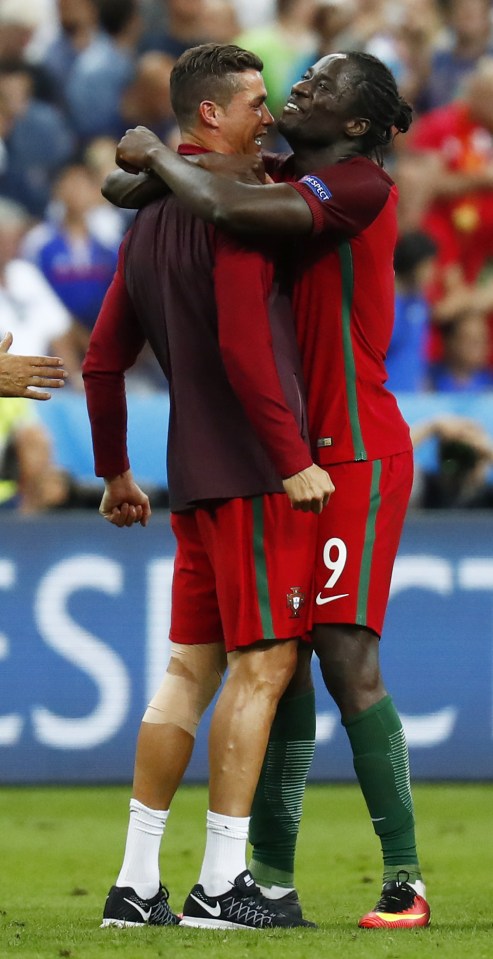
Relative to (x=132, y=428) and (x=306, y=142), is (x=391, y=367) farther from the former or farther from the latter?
(x=306, y=142)

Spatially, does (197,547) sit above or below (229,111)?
below

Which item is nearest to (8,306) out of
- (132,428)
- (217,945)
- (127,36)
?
(132,428)

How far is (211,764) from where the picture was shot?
13.2ft

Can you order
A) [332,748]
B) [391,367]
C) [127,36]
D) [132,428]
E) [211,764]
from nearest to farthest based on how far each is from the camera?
1. [211,764]
2. [332,748]
3. [132,428]
4. [391,367]
5. [127,36]

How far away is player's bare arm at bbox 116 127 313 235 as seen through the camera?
387cm

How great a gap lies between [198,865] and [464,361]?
13.9 ft

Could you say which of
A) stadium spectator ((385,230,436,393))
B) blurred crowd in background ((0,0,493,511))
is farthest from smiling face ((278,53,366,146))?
blurred crowd in background ((0,0,493,511))

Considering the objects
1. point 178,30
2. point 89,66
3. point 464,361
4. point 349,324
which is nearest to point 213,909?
point 349,324

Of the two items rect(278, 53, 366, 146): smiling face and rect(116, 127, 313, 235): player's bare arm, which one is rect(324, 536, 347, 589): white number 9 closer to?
rect(116, 127, 313, 235): player's bare arm

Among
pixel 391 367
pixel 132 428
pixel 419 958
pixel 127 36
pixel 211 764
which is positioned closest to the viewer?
pixel 419 958

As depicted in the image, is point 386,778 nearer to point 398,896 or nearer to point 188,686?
point 398,896

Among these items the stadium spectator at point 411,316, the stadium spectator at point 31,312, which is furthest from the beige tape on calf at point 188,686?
the stadium spectator at point 31,312

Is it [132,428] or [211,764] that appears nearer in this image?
[211,764]

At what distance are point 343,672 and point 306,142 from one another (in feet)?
4.45
